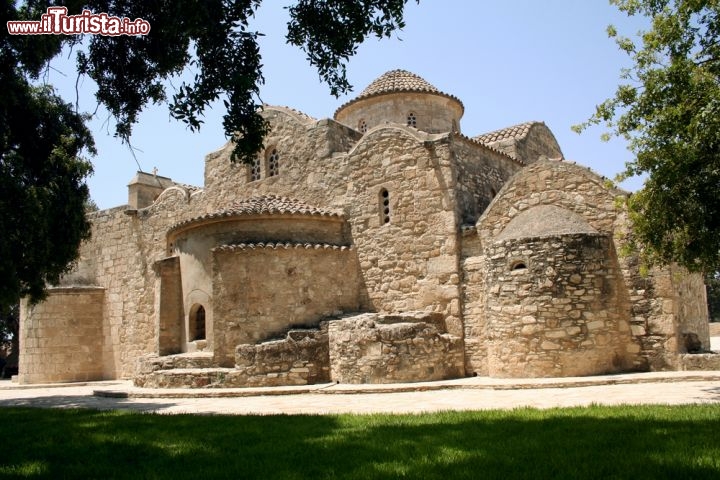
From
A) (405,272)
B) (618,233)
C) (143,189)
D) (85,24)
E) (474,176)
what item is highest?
(143,189)

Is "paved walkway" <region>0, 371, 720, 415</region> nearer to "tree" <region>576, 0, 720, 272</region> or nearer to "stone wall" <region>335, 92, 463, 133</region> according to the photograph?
"tree" <region>576, 0, 720, 272</region>

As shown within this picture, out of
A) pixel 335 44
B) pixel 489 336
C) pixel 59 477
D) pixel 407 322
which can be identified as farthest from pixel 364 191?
pixel 59 477

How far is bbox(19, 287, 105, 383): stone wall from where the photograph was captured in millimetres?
18922

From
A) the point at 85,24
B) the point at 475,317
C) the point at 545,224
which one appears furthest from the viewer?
the point at 475,317

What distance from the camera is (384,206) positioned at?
14.7m

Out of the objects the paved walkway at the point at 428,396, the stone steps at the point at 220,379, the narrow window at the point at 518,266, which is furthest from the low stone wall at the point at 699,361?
the stone steps at the point at 220,379

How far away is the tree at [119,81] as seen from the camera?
7.02 m

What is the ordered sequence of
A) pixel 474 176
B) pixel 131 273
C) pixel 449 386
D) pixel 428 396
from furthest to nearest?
pixel 131 273 → pixel 474 176 → pixel 449 386 → pixel 428 396

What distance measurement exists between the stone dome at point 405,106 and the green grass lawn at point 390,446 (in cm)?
1256

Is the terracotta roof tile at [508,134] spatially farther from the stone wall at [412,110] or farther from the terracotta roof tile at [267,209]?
the terracotta roof tile at [267,209]

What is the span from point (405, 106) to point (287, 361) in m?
9.38

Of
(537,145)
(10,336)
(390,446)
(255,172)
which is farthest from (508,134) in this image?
(10,336)

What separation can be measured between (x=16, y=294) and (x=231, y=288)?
14.1 ft

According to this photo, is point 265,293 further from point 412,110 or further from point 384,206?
point 412,110
